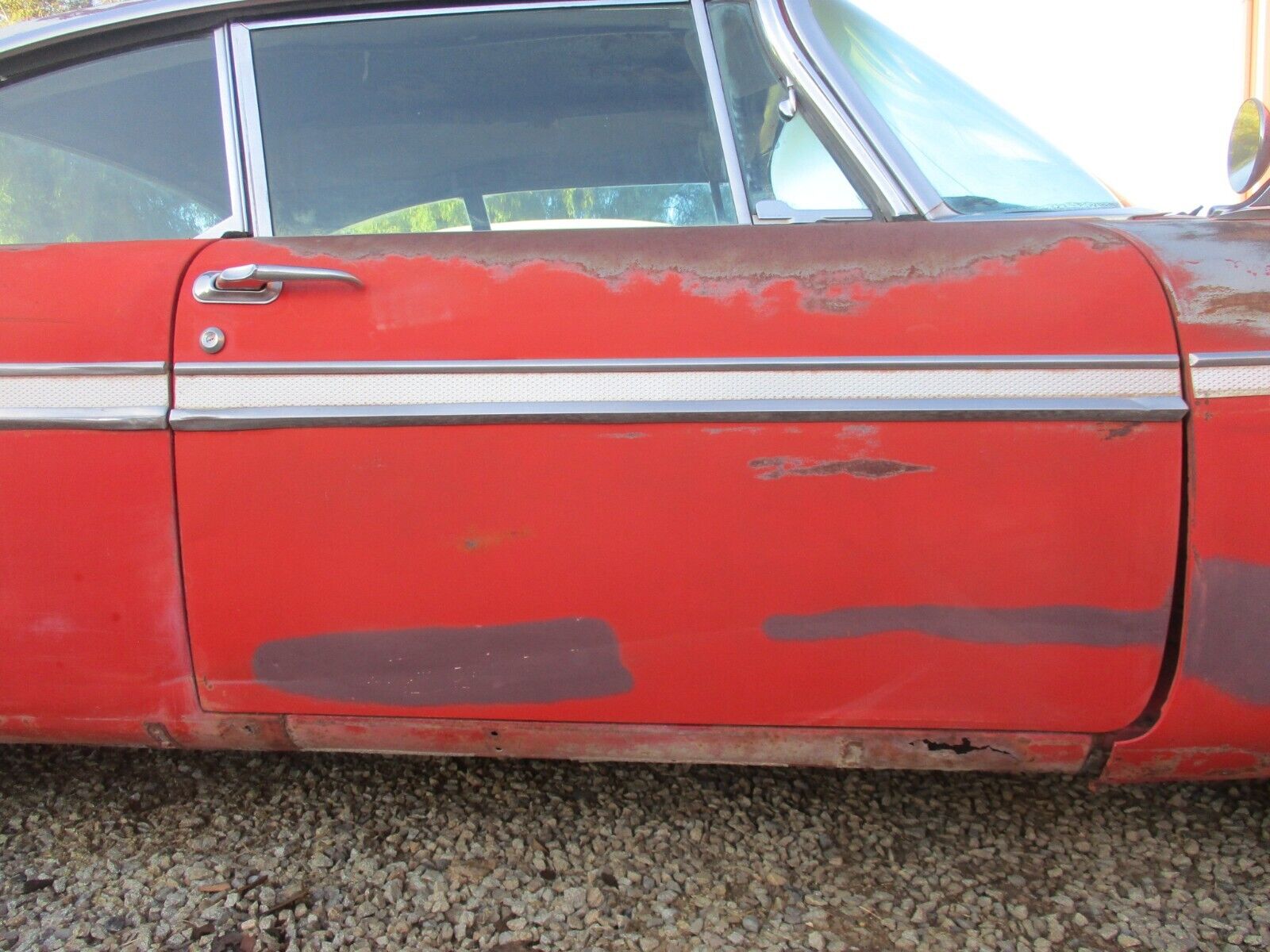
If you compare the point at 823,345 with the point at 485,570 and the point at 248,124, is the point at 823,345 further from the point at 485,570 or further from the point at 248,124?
the point at 248,124

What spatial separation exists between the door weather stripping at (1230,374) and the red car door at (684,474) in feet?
0.14

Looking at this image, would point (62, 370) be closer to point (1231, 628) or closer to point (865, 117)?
point (865, 117)

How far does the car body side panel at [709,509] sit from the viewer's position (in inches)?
54.1

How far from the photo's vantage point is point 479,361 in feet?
4.64

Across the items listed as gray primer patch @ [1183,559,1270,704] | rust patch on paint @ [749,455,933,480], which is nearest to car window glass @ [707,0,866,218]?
rust patch on paint @ [749,455,933,480]

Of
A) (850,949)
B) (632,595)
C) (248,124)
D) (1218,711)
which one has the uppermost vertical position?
(248,124)

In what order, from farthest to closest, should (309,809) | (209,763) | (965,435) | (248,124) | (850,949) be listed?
(209,763)
(309,809)
(248,124)
(850,949)
(965,435)

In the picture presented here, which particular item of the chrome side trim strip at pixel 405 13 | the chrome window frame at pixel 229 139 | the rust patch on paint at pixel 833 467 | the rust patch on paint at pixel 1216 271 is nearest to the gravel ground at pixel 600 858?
the rust patch on paint at pixel 833 467

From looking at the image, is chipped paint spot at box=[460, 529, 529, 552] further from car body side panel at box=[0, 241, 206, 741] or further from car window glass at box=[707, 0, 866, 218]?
car window glass at box=[707, 0, 866, 218]

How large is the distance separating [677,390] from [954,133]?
91 cm

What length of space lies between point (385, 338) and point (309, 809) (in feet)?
3.47

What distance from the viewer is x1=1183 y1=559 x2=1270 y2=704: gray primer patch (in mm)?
1345

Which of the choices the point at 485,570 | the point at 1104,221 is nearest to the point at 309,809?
the point at 485,570

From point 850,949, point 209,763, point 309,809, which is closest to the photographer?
point 850,949
